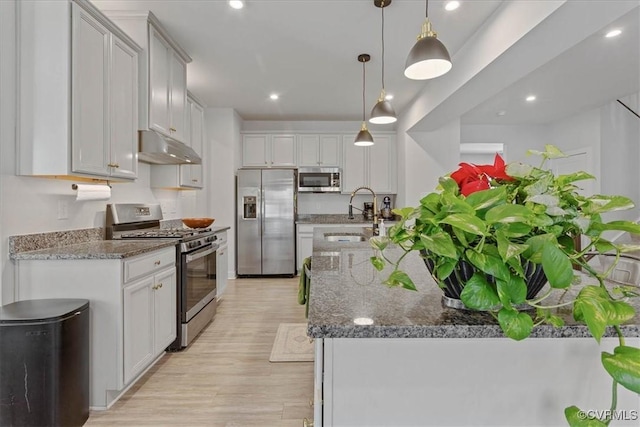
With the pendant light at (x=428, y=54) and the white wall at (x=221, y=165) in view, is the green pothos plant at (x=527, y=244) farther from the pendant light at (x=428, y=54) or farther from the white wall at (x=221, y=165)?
the white wall at (x=221, y=165)

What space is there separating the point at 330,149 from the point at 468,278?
506 centimetres

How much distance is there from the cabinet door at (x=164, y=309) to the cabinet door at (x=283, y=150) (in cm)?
327

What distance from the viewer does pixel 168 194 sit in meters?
3.95

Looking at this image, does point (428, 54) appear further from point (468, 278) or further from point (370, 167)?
point (370, 167)

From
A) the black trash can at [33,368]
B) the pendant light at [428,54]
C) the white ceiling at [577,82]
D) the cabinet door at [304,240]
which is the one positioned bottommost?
the black trash can at [33,368]

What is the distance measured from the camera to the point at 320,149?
5613 mm

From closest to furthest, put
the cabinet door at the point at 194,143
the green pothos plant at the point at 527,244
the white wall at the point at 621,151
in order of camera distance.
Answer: the green pothos plant at the point at 527,244, the cabinet door at the point at 194,143, the white wall at the point at 621,151

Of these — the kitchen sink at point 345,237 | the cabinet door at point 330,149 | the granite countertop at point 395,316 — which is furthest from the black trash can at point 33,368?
the cabinet door at point 330,149

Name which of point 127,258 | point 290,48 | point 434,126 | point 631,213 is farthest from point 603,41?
point 127,258

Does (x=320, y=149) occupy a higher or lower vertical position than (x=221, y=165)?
higher

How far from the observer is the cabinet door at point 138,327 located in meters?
1.98

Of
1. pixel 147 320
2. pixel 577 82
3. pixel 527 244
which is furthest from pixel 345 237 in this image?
pixel 577 82

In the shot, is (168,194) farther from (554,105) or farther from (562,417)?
(554,105)

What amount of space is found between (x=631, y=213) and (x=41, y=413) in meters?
6.66
